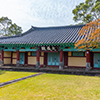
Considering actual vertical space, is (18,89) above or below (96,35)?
below

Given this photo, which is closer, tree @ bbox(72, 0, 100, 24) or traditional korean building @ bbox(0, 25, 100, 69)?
traditional korean building @ bbox(0, 25, 100, 69)

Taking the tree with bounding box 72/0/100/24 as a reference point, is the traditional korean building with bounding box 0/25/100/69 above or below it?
below

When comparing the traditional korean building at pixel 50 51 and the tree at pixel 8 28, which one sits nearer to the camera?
the traditional korean building at pixel 50 51

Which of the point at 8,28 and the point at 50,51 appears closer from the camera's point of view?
the point at 50,51

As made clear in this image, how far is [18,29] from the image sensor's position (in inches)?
1604

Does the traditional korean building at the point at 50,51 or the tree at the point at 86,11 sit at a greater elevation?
the tree at the point at 86,11

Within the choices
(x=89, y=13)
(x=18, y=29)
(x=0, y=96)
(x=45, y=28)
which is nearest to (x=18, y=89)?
(x=0, y=96)

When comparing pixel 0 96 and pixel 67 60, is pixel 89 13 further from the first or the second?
pixel 0 96

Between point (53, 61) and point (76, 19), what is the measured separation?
1631 centimetres

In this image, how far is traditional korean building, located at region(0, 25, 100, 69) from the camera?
34.6ft

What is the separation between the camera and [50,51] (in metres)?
11.3

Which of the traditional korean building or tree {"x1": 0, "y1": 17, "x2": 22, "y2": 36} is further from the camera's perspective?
tree {"x1": 0, "y1": 17, "x2": 22, "y2": 36}

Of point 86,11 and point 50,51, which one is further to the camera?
point 86,11

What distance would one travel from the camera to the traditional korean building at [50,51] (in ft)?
34.6
